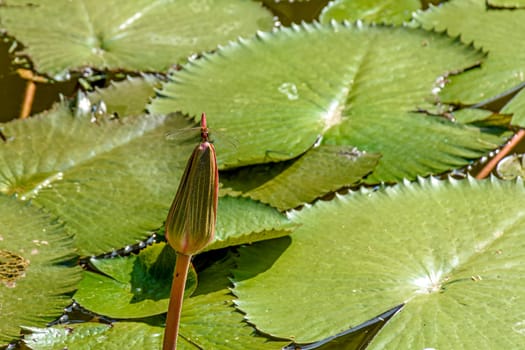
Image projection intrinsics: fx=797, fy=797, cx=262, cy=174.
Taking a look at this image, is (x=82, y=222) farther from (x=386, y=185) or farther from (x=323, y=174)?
(x=386, y=185)

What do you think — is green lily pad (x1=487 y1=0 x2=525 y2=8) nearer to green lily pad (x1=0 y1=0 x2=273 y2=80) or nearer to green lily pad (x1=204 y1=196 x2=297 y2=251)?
green lily pad (x1=0 y1=0 x2=273 y2=80)

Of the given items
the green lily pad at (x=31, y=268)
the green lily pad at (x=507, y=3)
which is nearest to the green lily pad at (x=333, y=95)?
the green lily pad at (x=507, y=3)

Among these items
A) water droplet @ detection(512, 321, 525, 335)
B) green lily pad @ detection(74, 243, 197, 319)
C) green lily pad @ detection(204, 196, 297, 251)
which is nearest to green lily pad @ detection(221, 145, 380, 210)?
green lily pad @ detection(204, 196, 297, 251)

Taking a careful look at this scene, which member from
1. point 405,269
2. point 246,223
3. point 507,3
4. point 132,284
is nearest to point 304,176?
point 246,223

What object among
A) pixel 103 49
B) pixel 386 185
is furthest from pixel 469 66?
pixel 103 49

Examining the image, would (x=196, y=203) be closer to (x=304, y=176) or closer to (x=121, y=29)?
(x=304, y=176)

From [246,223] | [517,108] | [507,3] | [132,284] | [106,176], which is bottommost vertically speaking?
[132,284]

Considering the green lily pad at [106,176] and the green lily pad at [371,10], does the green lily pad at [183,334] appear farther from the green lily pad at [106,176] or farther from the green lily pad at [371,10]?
the green lily pad at [371,10]
